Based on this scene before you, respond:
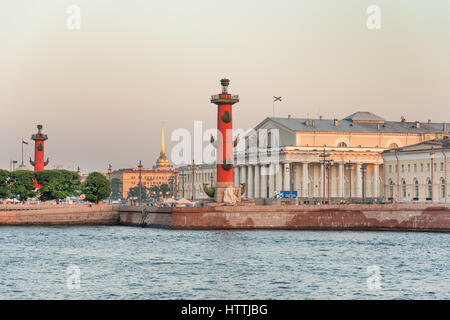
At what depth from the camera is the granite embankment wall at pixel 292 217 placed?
69188mm

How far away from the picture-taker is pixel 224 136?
7494 centimetres

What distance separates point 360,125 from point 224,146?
41.0 m

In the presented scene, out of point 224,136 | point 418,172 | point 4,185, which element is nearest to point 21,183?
point 4,185

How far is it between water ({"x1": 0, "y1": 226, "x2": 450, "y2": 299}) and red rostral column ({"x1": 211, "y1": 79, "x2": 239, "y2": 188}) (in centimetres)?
872

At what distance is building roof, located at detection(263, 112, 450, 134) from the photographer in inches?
4313

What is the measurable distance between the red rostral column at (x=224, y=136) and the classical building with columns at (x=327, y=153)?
27466 millimetres

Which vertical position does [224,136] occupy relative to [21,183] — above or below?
above

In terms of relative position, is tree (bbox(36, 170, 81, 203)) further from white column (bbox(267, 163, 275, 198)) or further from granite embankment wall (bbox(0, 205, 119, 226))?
white column (bbox(267, 163, 275, 198))

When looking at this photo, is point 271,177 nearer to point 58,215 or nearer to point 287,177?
point 287,177

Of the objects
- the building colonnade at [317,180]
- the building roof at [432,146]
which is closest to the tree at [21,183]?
the building colonnade at [317,180]
